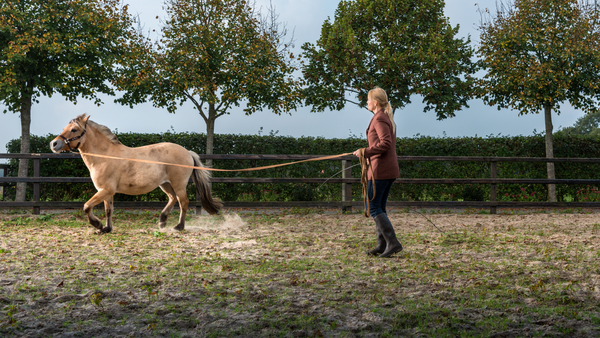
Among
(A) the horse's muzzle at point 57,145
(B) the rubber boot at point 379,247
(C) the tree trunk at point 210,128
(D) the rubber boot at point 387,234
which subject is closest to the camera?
(D) the rubber boot at point 387,234

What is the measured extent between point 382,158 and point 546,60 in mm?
11408

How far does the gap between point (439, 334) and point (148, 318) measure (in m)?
2.10

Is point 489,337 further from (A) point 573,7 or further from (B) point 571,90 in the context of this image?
(A) point 573,7

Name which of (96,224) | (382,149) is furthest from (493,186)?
(96,224)

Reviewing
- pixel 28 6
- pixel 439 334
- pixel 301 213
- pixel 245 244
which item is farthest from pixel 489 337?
pixel 28 6

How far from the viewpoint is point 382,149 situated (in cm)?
505

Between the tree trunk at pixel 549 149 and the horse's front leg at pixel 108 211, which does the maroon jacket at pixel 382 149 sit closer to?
the horse's front leg at pixel 108 211

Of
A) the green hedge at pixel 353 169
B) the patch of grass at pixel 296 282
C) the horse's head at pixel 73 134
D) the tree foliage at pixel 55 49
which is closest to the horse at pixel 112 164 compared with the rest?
the horse's head at pixel 73 134

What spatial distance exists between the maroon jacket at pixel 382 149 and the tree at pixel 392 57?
9.45 meters

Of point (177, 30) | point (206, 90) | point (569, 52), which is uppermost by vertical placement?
point (177, 30)

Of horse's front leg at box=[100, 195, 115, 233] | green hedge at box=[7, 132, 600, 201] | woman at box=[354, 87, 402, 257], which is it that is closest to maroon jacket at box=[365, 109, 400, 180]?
woman at box=[354, 87, 402, 257]

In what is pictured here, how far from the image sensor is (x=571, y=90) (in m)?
13.8

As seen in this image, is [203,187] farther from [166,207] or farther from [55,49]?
[55,49]

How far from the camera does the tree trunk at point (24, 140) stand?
1181 cm
